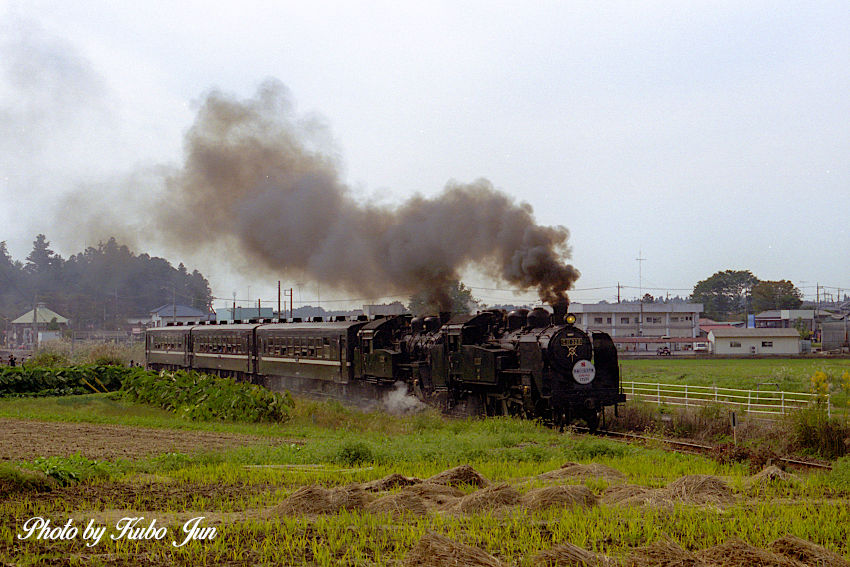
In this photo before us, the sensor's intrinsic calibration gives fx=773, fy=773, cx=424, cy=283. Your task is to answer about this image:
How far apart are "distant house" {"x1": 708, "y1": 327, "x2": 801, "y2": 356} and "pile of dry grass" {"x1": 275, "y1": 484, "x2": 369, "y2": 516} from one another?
73821 mm

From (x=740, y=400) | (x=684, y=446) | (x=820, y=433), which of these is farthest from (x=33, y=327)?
(x=820, y=433)

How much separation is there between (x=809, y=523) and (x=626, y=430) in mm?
12509

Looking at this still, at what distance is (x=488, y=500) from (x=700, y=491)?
10.6ft

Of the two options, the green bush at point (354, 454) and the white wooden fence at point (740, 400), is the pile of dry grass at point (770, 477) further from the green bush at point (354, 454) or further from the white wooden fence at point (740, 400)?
the white wooden fence at point (740, 400)

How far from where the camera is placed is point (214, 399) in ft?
81.7

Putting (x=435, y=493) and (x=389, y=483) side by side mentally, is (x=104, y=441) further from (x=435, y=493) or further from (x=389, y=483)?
(x=435, y=493)

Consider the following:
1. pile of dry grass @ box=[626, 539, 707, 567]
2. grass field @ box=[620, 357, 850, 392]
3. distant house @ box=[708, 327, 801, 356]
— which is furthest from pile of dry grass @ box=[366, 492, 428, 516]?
distant house @ box=[708, 327, 801, 356]

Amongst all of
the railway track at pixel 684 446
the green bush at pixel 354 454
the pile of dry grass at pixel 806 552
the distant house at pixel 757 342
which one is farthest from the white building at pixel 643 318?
the pile of dry grass at pixel 806 552

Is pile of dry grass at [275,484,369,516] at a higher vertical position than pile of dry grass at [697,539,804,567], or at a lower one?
lower

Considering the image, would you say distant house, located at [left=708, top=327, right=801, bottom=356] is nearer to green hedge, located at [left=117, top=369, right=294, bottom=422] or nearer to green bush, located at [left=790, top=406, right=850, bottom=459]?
green hedge, located at [left=117, top=369, right=294, bottom=422]

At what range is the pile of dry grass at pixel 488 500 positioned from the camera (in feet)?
33.0

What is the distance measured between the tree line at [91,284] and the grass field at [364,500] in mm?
119393

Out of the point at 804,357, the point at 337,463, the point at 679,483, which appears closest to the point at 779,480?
the point at 679,483

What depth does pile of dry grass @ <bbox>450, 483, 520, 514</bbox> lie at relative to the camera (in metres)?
10.1
